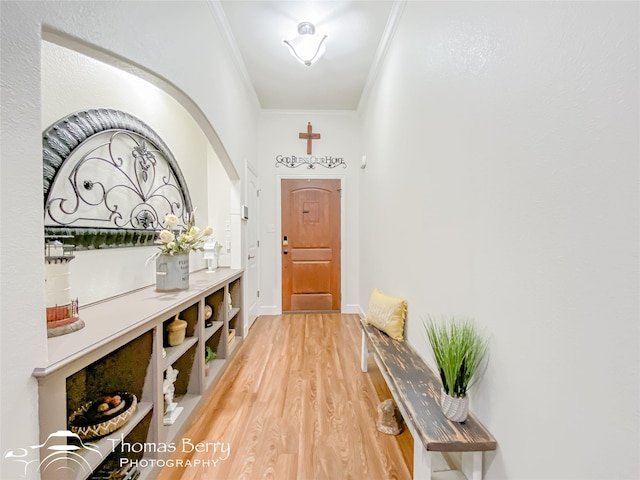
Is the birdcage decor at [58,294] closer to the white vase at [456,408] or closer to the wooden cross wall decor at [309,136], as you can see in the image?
the white vase at [456,408]

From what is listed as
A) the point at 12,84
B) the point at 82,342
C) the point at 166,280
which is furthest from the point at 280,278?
the point at 12,84

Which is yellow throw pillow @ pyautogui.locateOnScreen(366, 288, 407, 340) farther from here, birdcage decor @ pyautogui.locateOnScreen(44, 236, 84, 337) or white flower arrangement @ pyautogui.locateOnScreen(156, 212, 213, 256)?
birdcage decor @ pyautogui.locateOnScreen(44, 236, 84, 337)

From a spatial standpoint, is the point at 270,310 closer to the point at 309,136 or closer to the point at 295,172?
the point at 295,172

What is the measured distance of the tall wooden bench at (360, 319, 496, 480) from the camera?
1.02 meters

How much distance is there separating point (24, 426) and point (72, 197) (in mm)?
1075

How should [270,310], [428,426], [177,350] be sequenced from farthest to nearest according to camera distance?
1. [270,310]
2. [177,350]
3. [428,426]

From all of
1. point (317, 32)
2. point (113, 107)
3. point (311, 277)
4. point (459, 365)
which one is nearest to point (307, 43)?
point (317, 32)

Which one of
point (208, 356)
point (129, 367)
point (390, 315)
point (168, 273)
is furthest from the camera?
point (208, 356)

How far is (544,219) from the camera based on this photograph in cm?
83

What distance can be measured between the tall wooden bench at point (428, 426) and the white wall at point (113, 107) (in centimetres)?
169

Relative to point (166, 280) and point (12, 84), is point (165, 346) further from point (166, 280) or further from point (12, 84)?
point (12, 84)

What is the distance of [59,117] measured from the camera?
53.5 inches

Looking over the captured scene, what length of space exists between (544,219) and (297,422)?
170 cm

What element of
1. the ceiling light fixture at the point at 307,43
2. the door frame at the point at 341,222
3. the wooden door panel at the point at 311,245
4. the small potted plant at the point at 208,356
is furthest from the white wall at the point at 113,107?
the wooden door panel at the point at 311,245
